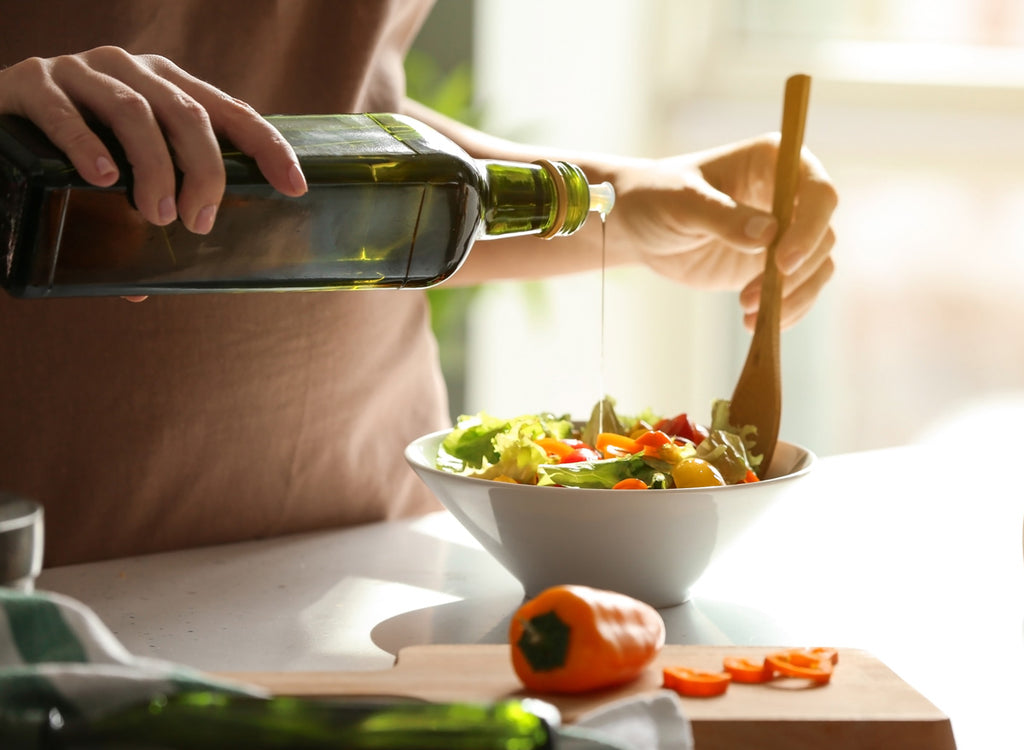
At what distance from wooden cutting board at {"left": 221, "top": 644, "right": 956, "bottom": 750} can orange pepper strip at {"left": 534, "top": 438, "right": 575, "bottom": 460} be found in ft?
0.97

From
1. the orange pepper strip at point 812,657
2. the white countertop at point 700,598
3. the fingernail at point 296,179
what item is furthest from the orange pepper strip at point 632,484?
the fingernail at point 296,179

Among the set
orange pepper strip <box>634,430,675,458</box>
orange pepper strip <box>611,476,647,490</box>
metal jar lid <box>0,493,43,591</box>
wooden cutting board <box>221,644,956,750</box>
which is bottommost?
wooden cutting board <box>221,644,956,750</box>

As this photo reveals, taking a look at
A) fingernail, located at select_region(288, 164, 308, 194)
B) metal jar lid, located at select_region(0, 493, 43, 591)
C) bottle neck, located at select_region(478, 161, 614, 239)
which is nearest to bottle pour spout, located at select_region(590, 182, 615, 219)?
bottle neck, located at select_region(478, 161, 614, 239)

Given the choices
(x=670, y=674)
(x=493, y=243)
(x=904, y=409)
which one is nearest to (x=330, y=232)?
(x=670, y=674)

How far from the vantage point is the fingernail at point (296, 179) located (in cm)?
70

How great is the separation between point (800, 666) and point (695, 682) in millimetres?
77

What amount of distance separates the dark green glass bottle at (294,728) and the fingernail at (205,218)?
1.00ft

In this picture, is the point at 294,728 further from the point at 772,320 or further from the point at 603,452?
the point at 772,320

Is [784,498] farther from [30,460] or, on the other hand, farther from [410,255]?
[30,460]

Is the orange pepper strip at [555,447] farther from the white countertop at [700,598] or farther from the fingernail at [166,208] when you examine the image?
the fingernail at [166,208]

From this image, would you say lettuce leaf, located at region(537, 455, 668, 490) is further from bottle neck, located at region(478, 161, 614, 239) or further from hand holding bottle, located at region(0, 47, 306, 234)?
hand holding bottle, located at region(0, 47, 306, 234)

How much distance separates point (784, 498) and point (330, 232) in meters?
0.41

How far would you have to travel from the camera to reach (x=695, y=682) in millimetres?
646

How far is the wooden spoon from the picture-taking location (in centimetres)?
111
